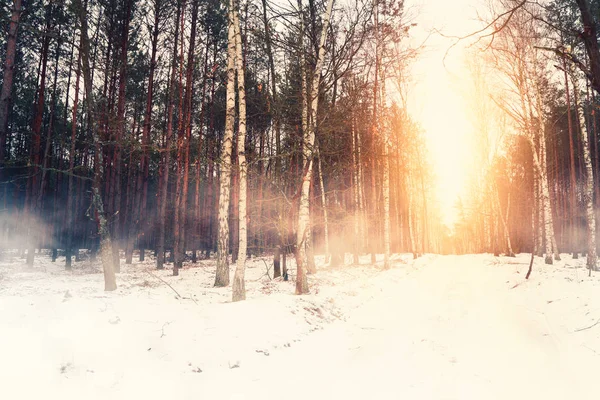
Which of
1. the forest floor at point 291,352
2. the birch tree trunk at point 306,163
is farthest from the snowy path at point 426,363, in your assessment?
the birch tree trunk at point 306,163

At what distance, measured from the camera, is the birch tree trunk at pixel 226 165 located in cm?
816

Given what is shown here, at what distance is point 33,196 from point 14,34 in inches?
438

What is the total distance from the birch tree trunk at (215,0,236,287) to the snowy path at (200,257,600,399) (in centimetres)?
496

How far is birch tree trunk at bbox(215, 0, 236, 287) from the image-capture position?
26.8 feet

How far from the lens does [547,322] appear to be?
6188 mm

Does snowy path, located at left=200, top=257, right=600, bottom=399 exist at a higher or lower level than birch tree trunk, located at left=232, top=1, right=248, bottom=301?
lower

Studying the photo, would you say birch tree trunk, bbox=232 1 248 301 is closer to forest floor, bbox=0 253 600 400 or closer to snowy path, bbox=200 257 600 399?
forest floor, bbox=0 253 600 400

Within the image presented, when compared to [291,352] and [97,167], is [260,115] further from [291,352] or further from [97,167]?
[291,352]

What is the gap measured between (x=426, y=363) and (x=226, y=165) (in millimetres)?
6644

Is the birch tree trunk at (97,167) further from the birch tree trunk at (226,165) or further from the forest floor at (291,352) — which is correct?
the forest floor at (291,352)

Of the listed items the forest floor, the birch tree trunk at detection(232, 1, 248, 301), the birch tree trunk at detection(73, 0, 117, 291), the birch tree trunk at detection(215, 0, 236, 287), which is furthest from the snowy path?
the birch tree trunk at detection(73, 0, 117, 291)

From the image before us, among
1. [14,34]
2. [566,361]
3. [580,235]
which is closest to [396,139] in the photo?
[566,361]

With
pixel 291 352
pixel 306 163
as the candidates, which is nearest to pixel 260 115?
pixel 306 163

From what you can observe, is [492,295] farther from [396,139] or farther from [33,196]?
[33,196]
